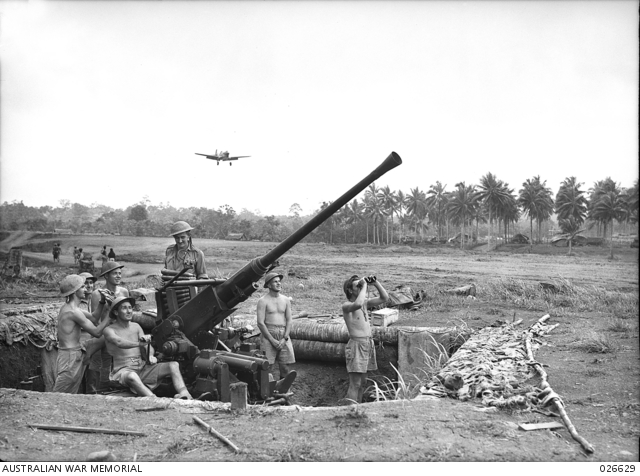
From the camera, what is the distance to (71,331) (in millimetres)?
6031

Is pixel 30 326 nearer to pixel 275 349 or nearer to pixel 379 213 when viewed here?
pixel 275 349

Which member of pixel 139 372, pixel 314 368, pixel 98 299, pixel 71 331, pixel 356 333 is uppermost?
pixel 98 299

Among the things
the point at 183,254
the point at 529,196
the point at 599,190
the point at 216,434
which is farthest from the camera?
the point at 529,196

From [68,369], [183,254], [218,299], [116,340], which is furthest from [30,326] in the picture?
[218,299]

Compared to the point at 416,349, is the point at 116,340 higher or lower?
higher

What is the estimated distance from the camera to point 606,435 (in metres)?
3.84

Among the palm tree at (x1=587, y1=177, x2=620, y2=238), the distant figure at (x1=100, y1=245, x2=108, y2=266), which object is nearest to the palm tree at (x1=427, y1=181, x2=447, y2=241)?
the palm tree at (x1=587, y1=177, x2=620, y2=238)

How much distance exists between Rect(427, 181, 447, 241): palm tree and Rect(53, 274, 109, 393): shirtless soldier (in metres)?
33.8

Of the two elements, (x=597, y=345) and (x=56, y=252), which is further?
(x=56, y=252)

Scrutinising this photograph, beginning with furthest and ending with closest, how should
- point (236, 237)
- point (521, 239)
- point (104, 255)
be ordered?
point (521, 239) < point (236, 237) < point (104, 255)

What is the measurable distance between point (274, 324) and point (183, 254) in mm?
1456

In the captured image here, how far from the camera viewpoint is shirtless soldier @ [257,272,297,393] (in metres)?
6.54

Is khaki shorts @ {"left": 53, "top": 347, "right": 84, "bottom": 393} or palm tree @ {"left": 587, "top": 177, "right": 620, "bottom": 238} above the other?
palm tree @ {"left": 587, "top": 177, "right": 620, "bottom": 238}

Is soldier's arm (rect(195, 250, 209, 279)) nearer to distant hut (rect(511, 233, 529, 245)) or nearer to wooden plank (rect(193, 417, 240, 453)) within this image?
wooden plank (rect(193, 417, 240, 453))
